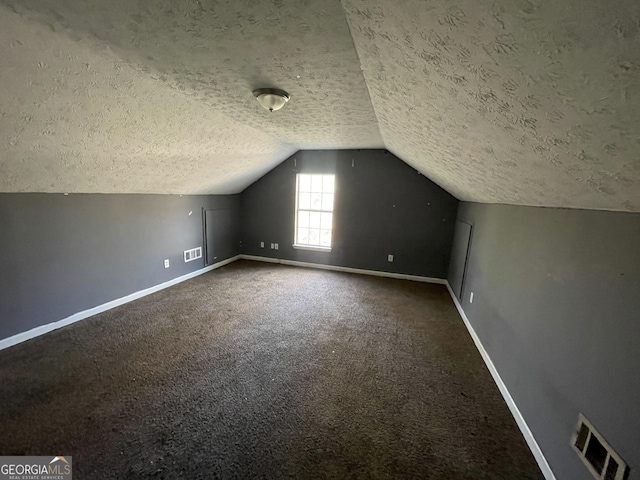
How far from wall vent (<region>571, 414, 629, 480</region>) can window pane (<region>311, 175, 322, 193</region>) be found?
166 inches

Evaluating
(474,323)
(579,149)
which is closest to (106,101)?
(579,149)

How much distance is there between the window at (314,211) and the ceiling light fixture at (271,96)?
9.15 ft

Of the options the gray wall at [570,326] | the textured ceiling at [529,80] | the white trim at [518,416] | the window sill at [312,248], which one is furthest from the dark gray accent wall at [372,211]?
the textured ceiling at [529,80]

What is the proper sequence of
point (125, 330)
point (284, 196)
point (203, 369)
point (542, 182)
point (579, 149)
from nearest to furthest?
point (579, 149)
point (542, 182)
point (203, 369)
point (125, 330)
point (284, 196)

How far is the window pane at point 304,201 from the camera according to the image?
489 centimetres

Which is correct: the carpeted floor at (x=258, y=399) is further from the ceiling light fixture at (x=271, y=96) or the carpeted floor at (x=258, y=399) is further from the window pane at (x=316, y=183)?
the window pane at (x=316, y=183)

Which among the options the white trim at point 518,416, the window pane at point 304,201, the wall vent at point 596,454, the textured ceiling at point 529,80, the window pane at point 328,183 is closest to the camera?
the textured ceiling at point 529,80

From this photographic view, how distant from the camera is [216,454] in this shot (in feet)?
4.57

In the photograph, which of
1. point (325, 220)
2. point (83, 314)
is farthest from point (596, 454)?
point (325, 220)

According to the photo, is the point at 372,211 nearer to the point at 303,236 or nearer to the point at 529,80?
the point at 303,236

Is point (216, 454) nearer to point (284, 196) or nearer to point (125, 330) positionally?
point (125, 330)

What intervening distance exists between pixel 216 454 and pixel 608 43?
2106mm

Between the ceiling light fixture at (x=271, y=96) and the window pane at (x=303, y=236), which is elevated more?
the ceiling light fixture at (x=271, y=96)

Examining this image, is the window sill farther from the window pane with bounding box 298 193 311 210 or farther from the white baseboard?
the window pane with bounding box 298 193 311 210
